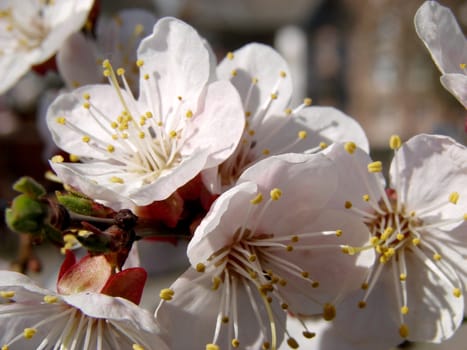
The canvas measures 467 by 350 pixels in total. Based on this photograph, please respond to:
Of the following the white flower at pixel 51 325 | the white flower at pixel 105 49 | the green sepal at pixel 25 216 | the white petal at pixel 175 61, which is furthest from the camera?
the white flower at pixel 105 49

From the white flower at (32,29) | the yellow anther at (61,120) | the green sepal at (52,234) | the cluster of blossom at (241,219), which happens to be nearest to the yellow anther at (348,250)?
the cluster of blossom at (241,219)

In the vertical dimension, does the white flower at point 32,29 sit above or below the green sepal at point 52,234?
above

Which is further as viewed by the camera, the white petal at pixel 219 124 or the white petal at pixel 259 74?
the white petal at pixel 259 74

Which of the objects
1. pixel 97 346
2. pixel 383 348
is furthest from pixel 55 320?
pixel 383 348

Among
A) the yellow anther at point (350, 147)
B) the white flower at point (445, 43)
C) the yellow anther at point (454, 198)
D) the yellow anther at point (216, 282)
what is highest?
the white flower at point (445, 43)

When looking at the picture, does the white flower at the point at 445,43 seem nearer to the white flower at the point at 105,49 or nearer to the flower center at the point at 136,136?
the flower center at the point at 136,136

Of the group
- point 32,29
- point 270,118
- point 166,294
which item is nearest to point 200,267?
point 166,294

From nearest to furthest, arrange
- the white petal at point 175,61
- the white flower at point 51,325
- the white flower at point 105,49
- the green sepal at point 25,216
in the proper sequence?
the green sepal at point 25,216
the white flower at point 51,325
the white petal at point 175,61
the white flower at point 105,49

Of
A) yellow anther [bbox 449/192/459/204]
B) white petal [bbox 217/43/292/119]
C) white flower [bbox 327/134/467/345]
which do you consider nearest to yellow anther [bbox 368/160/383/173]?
white flower [bbox 327/134/467/345]

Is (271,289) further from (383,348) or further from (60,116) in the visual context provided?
(60,116)
